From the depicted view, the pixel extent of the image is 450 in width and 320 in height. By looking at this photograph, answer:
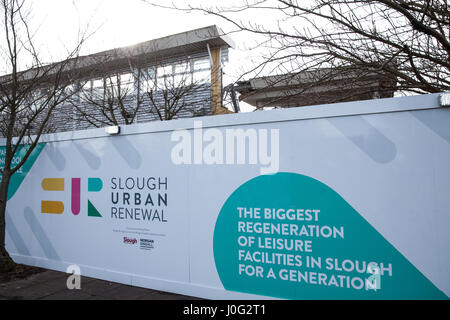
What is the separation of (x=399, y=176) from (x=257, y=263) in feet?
5.67

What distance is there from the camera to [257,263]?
11.7ft

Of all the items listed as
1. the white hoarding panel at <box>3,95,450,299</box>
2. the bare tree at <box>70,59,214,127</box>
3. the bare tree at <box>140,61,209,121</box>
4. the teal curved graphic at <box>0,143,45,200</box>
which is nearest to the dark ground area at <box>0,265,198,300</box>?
the white hoarding panel at <box>3,95,450,299</box>

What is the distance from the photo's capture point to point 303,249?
3330mm

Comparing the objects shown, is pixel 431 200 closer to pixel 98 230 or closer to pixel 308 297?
pixel 308 297

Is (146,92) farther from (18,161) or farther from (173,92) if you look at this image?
(18,161)

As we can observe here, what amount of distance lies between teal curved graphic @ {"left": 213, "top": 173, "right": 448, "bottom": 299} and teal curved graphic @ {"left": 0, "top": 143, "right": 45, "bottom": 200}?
12.1ft

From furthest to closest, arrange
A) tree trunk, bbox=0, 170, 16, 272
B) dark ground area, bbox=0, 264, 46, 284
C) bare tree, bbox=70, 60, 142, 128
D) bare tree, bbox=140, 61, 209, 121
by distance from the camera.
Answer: bare tree, bbox=70, 60, 142, 128, bare tree, bbox=140, 61, 209, 121, tree trunk, bbox=0, 170, 16, 272, dark ground area, bbox=0, 264, 46, 284

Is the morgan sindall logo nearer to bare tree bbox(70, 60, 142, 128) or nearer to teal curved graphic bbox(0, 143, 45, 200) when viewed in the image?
teal curved graphic bbox(0, 143, 45, 200)

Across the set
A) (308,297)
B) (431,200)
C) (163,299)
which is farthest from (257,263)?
(431,200)

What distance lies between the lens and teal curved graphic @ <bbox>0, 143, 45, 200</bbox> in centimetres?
546

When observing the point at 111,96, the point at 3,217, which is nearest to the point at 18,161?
the point at 3,217

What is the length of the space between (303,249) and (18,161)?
526 centimetres

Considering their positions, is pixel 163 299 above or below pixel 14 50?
below

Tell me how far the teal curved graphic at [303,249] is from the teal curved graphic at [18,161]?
3691 millimetres
